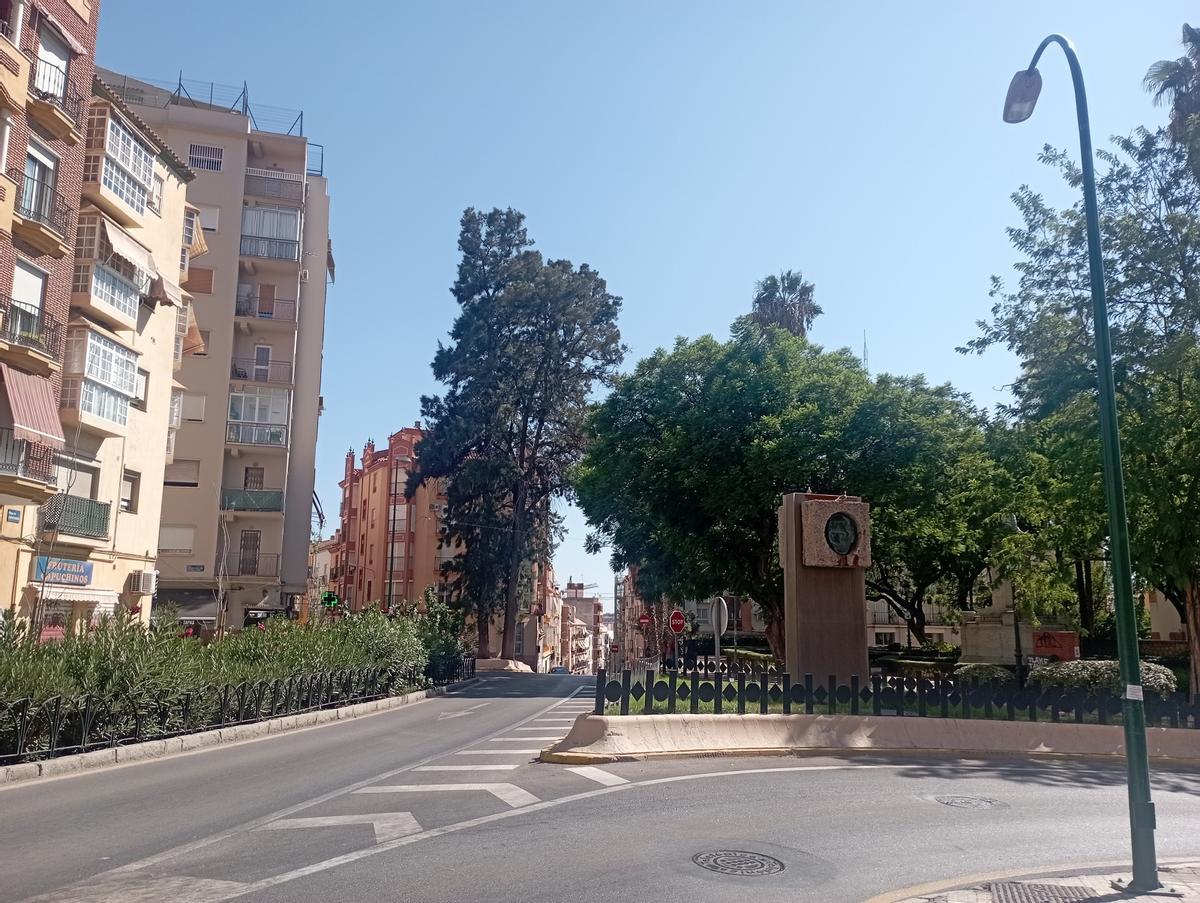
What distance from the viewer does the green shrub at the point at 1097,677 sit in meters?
18.5

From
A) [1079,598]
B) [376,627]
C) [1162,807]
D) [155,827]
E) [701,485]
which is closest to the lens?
[155,827]

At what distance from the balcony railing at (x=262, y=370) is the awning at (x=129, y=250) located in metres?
15.2

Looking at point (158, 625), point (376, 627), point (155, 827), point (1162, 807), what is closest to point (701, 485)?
point (376, 627)

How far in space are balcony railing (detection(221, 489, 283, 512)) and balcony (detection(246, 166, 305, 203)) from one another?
1455 centimetres

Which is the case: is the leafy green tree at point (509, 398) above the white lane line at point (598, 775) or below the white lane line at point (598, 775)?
above

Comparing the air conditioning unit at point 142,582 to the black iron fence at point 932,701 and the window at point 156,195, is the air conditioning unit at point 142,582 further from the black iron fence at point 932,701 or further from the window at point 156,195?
the black iron fence at point 932,701

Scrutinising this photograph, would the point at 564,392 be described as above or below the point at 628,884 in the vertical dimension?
above

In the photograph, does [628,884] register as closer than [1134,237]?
Yes

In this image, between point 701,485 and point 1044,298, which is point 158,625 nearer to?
point 701,485

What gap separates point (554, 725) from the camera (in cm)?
1973

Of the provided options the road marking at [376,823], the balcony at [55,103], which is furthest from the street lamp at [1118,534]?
the balcony at [55,103]

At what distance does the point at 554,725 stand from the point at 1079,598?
30172 mm

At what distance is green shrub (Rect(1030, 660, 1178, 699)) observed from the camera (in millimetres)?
18500

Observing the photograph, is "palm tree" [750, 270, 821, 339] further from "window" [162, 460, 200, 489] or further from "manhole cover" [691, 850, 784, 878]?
→ "manhole cover" [691, 850, 784, 878]
